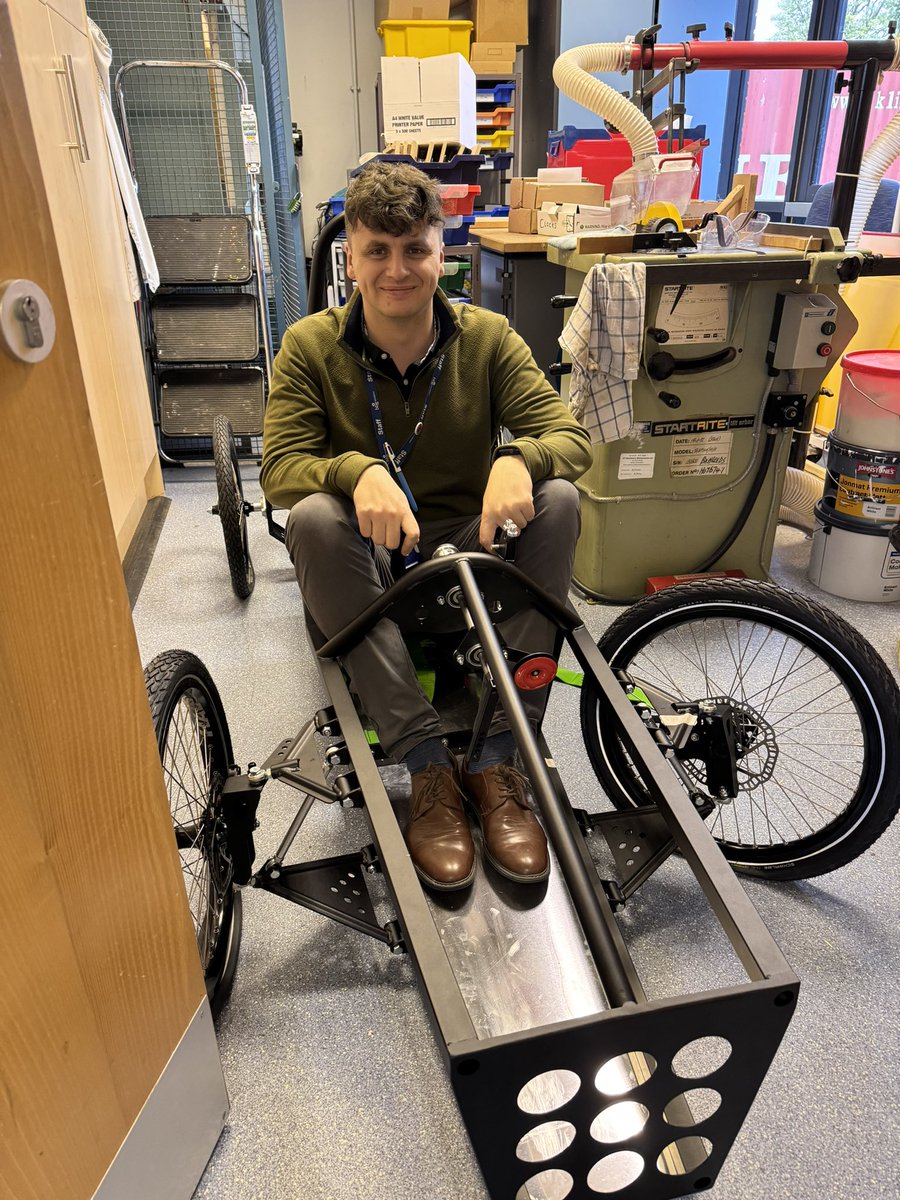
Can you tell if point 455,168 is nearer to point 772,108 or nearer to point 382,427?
point 382,427

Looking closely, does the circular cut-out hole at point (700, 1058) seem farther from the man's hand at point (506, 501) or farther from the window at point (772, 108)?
the window at point (772, 108)

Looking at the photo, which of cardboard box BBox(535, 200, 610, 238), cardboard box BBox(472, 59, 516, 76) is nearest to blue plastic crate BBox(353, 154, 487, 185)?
cardboard box BBox(535, 200, 610, 238)

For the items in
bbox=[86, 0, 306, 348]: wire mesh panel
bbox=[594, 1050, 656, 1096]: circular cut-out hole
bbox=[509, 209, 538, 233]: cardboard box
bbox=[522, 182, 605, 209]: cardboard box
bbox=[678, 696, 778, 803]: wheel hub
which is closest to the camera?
bbox=[594, 1050, 656, 1096]: circular cut-out hole

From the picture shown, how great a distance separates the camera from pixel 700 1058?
1236 millimetres

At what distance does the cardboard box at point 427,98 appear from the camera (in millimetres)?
3367

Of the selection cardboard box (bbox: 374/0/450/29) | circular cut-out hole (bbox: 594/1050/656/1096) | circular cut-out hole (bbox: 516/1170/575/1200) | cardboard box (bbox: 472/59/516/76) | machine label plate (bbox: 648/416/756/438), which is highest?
cardboard box (bbox: 374/0/450/29)

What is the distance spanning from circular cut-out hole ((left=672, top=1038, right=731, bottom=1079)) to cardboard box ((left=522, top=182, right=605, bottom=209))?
8.46ft

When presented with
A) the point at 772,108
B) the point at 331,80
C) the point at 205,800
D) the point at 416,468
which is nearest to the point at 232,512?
the point at 416,468

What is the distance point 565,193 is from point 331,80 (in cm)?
315

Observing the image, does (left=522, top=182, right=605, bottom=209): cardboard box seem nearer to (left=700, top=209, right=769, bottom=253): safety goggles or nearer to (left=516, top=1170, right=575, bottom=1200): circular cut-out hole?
(left=700, top=209, right=769, bottom=253): safety goggles

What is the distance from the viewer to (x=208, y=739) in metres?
1.43

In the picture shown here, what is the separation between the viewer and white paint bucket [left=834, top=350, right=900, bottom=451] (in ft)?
7.74

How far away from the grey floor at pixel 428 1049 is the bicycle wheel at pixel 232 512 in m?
0.92

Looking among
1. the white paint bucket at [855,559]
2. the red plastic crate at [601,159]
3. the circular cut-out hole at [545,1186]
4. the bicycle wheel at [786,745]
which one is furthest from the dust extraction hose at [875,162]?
the circular cut-out hole at [545,1186]
